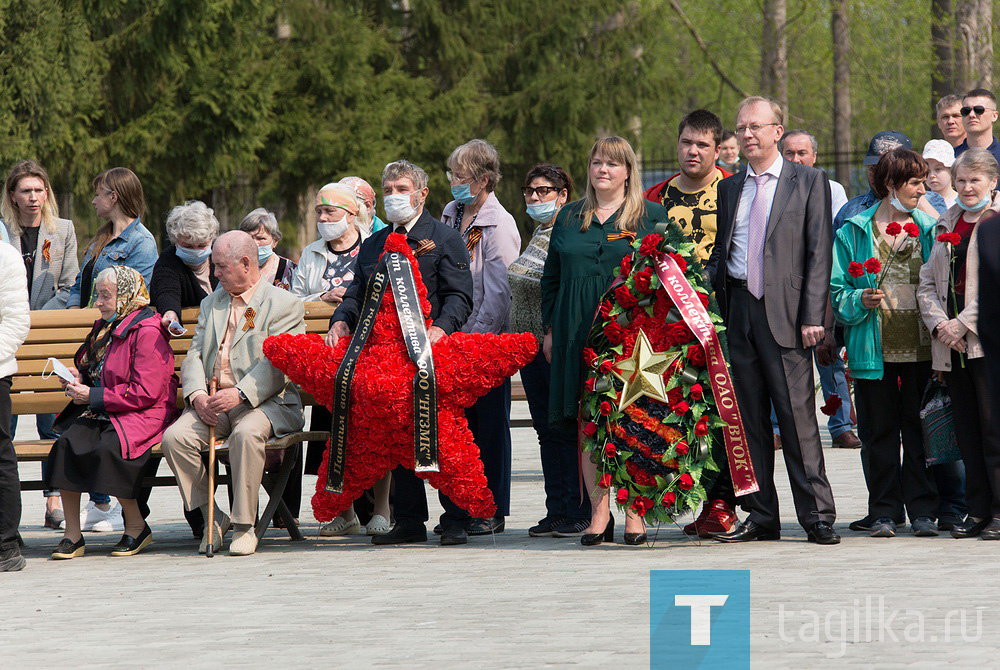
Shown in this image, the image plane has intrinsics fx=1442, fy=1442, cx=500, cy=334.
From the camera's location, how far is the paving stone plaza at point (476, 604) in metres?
5.12

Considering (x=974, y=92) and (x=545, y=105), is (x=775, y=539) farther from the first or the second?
(x=545, y=105)

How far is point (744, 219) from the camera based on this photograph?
7.68 m

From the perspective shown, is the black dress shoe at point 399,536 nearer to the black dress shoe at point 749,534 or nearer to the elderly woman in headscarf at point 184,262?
the black dress shoe at point 749,534

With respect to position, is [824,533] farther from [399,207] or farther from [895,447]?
[399,207]

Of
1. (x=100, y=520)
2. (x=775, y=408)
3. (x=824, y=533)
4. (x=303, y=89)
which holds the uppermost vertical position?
(x=303, y=89)

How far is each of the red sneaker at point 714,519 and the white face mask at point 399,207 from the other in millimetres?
2332

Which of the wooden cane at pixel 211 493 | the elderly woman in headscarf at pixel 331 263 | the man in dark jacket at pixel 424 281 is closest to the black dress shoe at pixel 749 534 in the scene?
the man in dark jacket at pixel 424 281

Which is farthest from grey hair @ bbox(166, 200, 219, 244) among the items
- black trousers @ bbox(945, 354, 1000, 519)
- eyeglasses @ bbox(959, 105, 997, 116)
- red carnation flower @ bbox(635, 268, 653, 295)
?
eyeglasses @ bbox(959, 105, 997, 116)

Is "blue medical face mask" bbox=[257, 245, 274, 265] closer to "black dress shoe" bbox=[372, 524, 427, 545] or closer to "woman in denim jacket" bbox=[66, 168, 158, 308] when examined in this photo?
"woman in denim jacket" bbox=[66, 168, 158, 308]

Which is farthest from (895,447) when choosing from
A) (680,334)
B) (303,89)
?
(303,89)

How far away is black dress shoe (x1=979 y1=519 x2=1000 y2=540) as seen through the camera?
7449 millimetres

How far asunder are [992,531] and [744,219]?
2.07m

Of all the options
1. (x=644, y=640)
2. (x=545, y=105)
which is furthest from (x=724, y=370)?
(x=545, y=105)

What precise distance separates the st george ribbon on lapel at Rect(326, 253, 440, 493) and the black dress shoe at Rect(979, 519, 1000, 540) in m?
2.88
